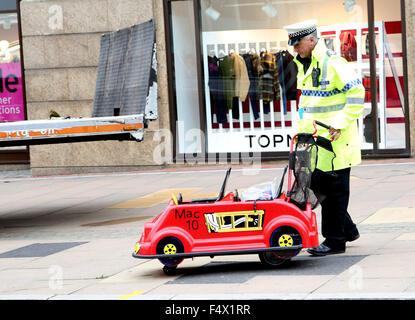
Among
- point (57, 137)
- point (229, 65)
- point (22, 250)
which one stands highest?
point (229, 65)

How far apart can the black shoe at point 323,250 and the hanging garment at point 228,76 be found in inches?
358

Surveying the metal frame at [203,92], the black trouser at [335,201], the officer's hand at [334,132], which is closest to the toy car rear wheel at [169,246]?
the black trouser at [335,201]

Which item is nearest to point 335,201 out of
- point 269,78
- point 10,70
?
point 269,78

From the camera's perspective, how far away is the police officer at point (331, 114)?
685 cm

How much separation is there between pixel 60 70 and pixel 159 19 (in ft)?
7.17

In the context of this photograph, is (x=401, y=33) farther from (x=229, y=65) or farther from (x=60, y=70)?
(x=60, y=70)

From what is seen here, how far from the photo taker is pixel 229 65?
15812 millimetres

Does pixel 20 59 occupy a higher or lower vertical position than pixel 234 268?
higher

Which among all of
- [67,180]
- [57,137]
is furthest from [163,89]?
[57,137]

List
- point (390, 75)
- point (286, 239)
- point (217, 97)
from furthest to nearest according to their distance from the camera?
point (217, 97), point (390, 75), point (286, 239)

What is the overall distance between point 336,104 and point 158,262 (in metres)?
2.03

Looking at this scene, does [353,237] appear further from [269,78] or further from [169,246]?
[269,78]

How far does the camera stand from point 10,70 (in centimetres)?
1712
